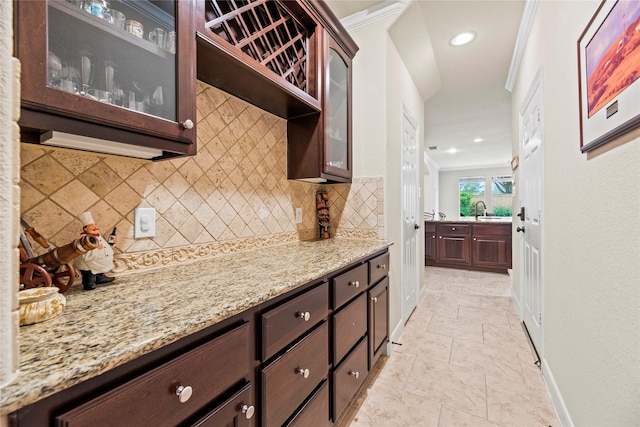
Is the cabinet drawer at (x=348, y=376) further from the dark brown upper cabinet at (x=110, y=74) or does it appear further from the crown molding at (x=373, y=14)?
the crown molding at (x=373, y=14)

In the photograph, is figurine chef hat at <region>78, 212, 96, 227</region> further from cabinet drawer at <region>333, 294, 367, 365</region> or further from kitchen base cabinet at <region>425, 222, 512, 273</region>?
kitchen base cabinet at <region>425, 222, 512, 273</region>

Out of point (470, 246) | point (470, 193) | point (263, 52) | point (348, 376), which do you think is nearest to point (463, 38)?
point (263, 52)

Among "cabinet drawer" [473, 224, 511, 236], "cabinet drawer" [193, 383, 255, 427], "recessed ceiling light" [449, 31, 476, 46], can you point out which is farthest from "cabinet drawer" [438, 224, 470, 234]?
"cabinet drawer" [193, 383, 255, 427]

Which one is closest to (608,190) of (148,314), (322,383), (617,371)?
(617,371)

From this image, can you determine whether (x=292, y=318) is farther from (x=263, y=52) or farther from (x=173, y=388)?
(x=263, y=52)

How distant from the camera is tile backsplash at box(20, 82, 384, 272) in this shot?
2.87 ft

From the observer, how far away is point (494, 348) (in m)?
2.20

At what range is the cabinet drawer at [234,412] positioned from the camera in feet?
2.19

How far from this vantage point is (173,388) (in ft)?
1.94

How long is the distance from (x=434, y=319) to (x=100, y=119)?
3022 mm

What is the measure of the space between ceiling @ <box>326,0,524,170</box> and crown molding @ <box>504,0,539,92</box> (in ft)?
0.14

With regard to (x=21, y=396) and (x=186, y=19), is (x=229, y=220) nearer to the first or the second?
(x=186, y=19)

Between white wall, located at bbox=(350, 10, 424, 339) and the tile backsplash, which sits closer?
the tile backsplash

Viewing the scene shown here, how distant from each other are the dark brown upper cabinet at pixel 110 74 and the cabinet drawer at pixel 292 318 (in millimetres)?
654
